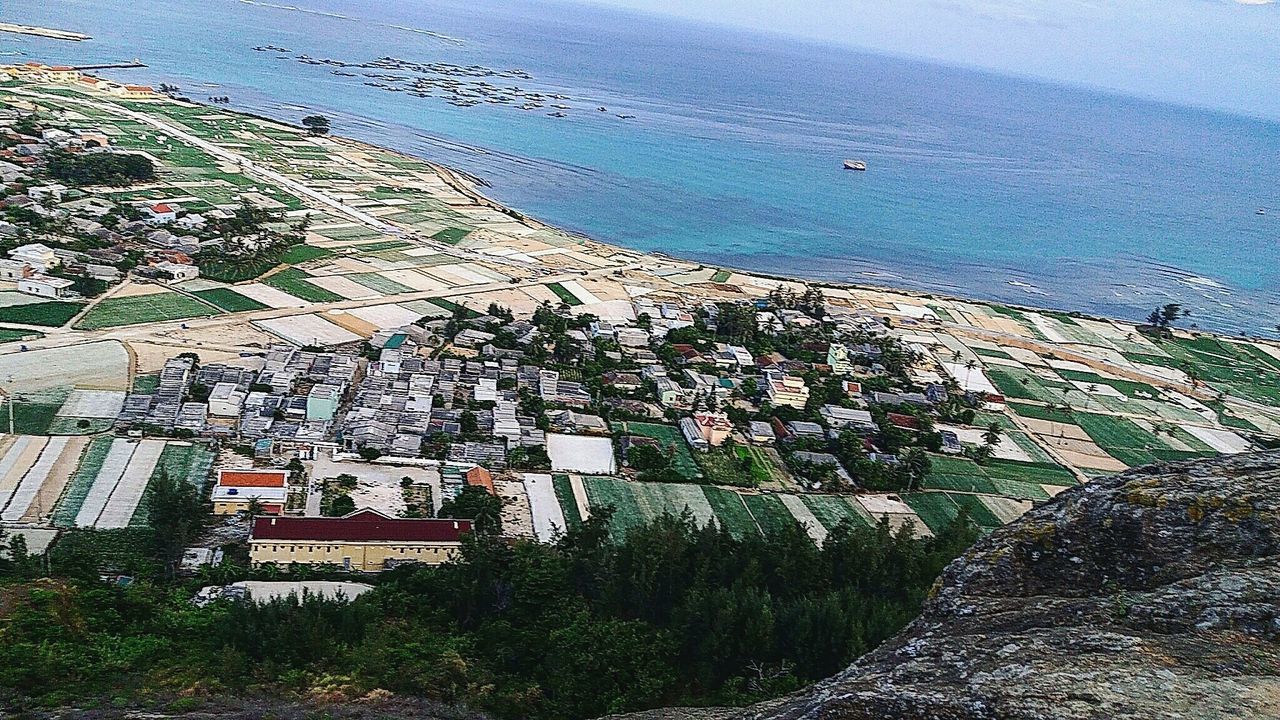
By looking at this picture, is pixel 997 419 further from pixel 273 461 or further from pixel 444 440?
pixel 273 461

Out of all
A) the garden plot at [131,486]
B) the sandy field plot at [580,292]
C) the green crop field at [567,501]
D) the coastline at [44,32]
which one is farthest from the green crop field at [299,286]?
the coastline at [44,32]

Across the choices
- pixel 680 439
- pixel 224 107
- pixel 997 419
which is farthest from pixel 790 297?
pixel 224 107

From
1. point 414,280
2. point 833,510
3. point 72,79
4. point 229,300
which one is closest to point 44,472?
point 229,300

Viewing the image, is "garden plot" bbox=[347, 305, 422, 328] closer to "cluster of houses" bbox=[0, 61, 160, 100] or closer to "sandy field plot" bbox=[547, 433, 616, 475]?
"sandy field plot" bbox=[547, 433, 616, 475]

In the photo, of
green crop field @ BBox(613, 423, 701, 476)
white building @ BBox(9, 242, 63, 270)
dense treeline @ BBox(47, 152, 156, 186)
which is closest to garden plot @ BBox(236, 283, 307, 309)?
white building @ BBox(9, 242, 63, 270)

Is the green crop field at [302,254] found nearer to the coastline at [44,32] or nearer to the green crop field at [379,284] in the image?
the green crop field at [379,284]

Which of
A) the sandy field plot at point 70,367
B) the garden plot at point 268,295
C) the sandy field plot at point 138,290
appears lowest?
the sandy field plot at point 70,367
